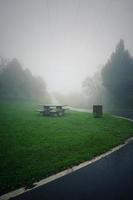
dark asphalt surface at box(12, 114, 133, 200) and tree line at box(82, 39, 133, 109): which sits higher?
tree line at box(82, 39, 133, 109)

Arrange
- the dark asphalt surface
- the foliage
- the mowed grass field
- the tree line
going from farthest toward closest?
the foliage, the tree line, the mowed grass field, the dark asphalt surface

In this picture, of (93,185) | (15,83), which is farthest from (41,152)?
(15,83)

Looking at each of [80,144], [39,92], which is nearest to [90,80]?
[39,92]

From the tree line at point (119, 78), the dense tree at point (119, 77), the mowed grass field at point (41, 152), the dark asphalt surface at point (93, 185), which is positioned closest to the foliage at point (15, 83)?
the tree line at point (119, 78)

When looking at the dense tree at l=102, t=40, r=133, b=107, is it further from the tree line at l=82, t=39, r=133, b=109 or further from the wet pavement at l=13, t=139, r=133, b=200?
the wet pavement at l=13, t=139, r=133, b=200

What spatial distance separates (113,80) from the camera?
1619 inches

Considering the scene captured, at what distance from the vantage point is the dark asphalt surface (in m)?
4.46

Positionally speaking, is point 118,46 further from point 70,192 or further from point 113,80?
point 70,192

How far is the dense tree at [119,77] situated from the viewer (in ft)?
128

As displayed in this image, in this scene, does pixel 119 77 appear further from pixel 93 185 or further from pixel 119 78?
pixel 93 185

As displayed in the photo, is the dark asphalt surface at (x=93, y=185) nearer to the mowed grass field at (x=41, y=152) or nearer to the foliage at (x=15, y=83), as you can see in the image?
the mowed grass field at (x=41, y=152)

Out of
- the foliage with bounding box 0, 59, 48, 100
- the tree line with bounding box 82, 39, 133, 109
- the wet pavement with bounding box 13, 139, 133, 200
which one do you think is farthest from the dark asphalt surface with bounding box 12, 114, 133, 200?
the foliage with bounding box 0, 59, 48, 100

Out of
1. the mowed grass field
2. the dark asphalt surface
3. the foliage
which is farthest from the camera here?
the foliage

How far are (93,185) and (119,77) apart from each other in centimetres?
3801
